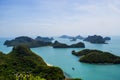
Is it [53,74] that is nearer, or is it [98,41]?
[53,74]

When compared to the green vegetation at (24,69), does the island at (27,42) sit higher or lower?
higher

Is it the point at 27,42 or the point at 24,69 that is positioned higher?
the point at 27,42

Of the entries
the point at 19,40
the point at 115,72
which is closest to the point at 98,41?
the point at 19,40

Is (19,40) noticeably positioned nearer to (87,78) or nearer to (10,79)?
(87,78)

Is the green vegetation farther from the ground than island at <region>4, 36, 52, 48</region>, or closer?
closer

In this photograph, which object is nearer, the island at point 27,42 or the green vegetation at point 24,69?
the green vegetation at point 24,69

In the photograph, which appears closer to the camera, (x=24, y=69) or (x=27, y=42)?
(x=24, y=69)

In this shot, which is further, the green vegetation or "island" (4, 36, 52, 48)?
"island" (4, 36, 52, 48)

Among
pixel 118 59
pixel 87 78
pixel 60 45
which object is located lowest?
pixel 87 78
